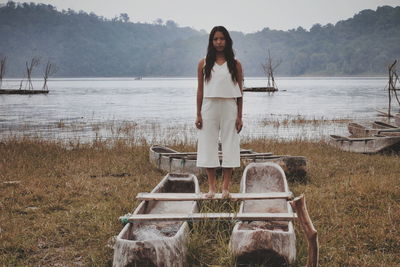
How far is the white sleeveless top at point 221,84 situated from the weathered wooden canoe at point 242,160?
3.05m

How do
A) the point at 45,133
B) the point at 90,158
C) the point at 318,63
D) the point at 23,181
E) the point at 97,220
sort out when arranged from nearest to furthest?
1. the point at 97,220
2. the point at 23,181
3. the point at 90,158
4. the point at 45,133
5. the point at 318,63

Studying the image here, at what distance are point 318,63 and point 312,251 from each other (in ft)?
586

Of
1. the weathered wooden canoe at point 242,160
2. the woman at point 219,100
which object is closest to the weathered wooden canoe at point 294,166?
the weathered wooden canoe at point 242,160

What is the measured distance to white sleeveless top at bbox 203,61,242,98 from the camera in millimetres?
4660

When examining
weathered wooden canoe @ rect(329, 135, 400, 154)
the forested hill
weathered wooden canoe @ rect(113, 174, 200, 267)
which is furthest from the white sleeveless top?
the forested hill

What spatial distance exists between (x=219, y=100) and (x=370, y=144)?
6845mm

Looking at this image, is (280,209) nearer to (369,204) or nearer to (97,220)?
(369,204)

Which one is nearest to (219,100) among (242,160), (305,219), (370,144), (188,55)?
(305,219)

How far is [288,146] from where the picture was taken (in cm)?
1148

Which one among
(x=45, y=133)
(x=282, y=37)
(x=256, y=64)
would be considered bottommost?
(x=45, y=133)

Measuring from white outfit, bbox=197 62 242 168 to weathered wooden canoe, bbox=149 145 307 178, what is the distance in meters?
2.80

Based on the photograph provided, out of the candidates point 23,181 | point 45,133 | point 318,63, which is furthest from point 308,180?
point 318,63

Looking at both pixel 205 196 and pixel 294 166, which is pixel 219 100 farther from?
pixel 294 166

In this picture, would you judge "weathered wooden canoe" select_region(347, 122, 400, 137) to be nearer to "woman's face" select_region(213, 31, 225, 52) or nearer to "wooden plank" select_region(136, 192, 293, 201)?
"wooden plank" select_region(136, 192, 293, 201)
